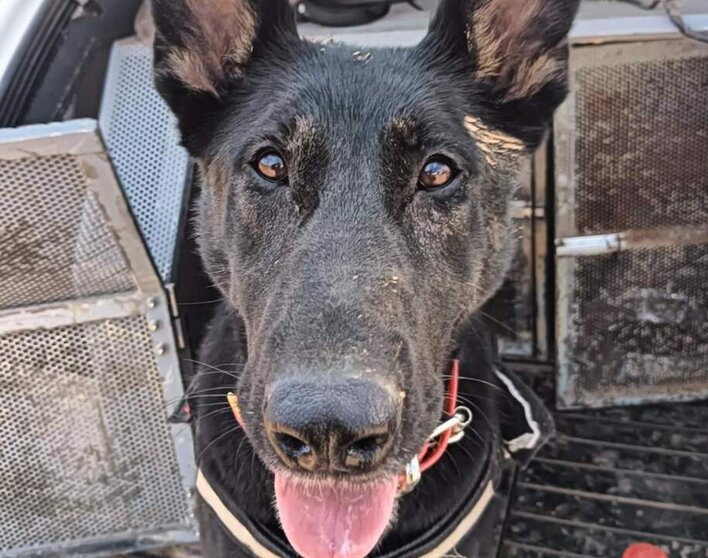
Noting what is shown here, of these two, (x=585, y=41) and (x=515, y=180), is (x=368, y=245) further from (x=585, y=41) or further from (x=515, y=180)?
(x=585, y=41)

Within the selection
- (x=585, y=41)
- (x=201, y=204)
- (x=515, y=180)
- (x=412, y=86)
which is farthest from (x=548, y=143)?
(x=201, y=204)

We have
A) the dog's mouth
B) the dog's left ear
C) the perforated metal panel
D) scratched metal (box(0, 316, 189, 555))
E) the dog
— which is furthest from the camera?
the perforated metal panel

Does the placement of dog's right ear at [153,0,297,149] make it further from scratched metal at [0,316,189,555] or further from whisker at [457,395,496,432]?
whisker at [457,395,496,432]

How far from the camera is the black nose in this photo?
1.45 m

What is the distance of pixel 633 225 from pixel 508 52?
1.05 m

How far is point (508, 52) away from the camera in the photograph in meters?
2.22

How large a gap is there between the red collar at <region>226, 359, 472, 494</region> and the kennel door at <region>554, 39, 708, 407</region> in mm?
990

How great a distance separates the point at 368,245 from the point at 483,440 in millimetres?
786

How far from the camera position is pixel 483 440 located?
229 centimetres

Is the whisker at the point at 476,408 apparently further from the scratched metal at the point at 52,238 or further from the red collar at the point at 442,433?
the scratched metal at the point at 52,238

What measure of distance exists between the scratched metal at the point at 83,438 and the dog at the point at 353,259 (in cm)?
33

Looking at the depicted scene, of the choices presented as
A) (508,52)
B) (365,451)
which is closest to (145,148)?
(508,52)

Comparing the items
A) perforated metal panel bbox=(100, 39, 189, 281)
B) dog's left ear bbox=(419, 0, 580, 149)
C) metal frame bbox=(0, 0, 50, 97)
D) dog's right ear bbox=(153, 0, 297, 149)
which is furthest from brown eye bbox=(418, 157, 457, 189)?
metal frame bbox=(0, 0, 50, 97)

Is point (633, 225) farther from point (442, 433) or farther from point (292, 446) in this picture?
point (292, 446)
